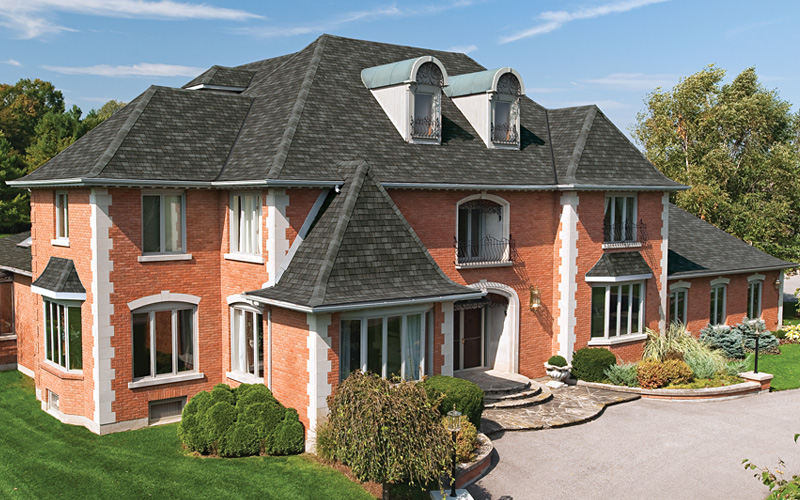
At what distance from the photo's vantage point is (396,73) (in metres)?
22.2

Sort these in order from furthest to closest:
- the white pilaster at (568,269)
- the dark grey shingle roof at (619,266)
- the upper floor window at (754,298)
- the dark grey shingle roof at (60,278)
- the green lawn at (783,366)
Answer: the upper floor window at (754,298)
the green lawn at (783,366)
the dark grey shingle roof at (619,266)
the white pilaster at (568,269)
the dark grey shingle roof at (60,278)

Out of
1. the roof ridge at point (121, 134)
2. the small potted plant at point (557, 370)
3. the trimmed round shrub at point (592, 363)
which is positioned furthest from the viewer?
the trimmed round shrub at point (592, 363)

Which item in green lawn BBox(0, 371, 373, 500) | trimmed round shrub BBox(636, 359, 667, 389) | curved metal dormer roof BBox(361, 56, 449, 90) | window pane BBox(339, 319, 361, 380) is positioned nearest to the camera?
green lawn BBox(0, 371, 373, 500)

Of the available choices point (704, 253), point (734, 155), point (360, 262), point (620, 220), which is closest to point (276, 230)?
point (360, 262)

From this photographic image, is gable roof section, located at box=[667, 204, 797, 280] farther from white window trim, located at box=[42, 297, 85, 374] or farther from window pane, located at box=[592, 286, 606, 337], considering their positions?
white window trim, located at box=[42, 297, 85, 374]

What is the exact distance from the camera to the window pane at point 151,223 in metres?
19.0

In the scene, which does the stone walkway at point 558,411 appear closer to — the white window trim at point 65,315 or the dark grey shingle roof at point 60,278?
the white window trim at point 65,315

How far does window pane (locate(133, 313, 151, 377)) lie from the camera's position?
62.5 feet

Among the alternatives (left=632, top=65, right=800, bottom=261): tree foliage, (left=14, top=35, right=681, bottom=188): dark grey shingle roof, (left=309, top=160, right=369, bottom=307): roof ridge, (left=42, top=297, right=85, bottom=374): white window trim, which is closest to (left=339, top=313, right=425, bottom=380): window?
(left=309, top=160, right=369, bottom=307): roof ridge

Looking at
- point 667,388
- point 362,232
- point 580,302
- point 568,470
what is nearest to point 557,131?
point 580,302

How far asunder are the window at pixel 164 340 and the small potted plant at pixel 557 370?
1105 cm

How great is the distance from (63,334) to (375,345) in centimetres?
864

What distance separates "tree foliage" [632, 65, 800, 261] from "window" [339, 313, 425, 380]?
25631mm

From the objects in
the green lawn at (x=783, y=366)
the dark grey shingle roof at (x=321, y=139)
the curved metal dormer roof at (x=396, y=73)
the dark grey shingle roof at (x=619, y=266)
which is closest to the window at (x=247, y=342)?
the dark grey shingle roof at (x=321, y=139)
